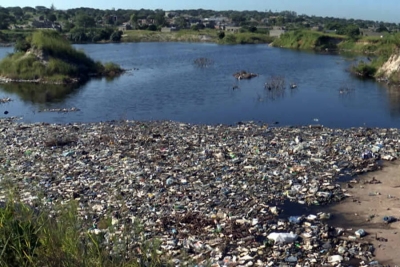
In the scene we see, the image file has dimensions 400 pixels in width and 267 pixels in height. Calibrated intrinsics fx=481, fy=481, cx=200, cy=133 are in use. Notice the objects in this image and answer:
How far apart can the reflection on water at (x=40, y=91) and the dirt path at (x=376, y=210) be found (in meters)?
17.6

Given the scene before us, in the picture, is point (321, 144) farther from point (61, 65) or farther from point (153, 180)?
point (61, 65)

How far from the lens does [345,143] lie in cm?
1377

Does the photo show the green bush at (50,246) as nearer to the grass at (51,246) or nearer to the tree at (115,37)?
the grass at (51,246)

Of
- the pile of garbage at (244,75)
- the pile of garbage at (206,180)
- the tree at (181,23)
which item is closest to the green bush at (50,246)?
the pile of garbage at (206,180)

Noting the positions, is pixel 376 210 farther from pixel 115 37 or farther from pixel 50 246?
pixel 115 37

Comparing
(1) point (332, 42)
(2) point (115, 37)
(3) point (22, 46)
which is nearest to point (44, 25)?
(2) point (115, 37)

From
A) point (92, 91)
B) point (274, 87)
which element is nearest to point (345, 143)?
point (274, 87)

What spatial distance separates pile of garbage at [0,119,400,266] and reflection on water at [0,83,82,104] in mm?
7988

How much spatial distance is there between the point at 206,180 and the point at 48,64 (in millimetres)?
23652

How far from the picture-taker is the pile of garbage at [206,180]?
7.38 metres

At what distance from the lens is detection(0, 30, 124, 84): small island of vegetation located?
101 feet

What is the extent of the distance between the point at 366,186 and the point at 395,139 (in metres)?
5.09

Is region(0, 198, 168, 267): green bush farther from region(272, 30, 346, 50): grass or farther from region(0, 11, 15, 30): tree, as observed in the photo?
region(0, 11, 15, 30): tree

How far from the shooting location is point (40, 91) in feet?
89.1
